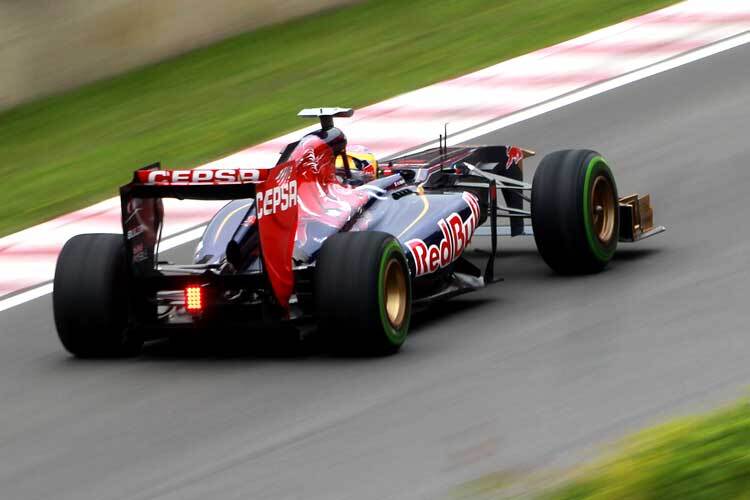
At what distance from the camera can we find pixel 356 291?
27.2 feet

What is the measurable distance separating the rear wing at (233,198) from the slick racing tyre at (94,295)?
0.13m

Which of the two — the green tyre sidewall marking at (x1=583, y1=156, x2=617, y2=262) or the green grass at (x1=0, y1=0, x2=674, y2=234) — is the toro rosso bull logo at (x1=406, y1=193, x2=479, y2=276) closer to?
the green tyre sidewall marking at (x1=583, y1=156, x2=617, y2=262)

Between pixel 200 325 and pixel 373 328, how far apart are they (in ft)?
3.40

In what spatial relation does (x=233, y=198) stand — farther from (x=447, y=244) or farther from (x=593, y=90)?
(x=593, y=90)

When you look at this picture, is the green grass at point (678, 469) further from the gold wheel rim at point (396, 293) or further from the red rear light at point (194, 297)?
the red rear light at point (194, 297)

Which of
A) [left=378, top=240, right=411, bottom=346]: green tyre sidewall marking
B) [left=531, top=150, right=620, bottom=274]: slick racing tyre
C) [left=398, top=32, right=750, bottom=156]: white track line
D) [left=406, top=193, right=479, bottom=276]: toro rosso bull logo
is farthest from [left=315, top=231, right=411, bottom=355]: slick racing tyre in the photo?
[left=398, top=32, right=750, bottom=156]: white track line

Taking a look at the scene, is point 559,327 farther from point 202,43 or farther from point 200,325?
point 202,43

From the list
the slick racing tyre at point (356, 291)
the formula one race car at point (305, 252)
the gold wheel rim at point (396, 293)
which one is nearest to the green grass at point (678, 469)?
the slick racing tyre at point (356, 291)

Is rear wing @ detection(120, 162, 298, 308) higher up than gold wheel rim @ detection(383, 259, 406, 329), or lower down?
higher up

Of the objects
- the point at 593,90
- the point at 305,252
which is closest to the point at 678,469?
the point at 305,252

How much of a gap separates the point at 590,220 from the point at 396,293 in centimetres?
168

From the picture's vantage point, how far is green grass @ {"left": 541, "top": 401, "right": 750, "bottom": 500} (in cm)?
452

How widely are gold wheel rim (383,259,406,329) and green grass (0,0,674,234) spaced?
5.97m

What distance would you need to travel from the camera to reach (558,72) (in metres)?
16.0
